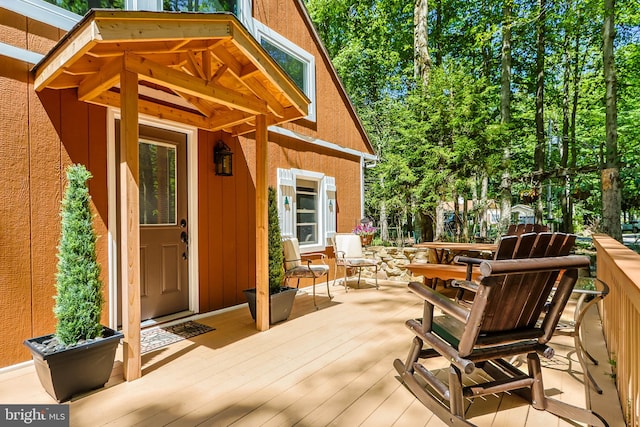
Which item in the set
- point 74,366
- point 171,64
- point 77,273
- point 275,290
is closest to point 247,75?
point 171,64

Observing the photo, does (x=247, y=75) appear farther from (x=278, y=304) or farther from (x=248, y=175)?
(x=278, y=304)

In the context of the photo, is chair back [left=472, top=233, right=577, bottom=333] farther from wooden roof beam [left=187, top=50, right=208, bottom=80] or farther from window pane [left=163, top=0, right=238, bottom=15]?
window pane [left=163, top=0, right=238, bottom=15]

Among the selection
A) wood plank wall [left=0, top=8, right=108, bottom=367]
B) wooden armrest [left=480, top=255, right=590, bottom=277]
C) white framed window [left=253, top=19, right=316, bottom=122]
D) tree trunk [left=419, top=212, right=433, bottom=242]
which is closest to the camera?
wooden armrest [left=480, top=255, right=590, bottom=277]

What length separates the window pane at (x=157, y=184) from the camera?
350 cm

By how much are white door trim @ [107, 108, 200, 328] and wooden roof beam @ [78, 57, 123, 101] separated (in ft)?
1.03

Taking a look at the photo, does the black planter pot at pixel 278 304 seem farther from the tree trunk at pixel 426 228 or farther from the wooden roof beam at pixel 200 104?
the tree trunk at pixel 426 228

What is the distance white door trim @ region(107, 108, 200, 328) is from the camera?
3.15 m

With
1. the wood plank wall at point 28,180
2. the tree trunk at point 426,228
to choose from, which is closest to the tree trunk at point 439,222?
the tree trunk at point 426,228

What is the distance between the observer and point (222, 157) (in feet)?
13.4

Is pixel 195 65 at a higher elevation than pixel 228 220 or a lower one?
higher

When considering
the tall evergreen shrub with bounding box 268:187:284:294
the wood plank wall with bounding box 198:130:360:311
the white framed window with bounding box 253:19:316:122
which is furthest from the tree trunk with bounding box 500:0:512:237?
the tall evergreen shrub with bounding box 268:187:284:294

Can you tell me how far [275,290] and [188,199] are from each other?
1470 mm

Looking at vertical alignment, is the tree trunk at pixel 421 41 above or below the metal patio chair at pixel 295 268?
above

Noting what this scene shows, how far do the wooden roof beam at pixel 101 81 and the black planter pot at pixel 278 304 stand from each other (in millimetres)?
2396
